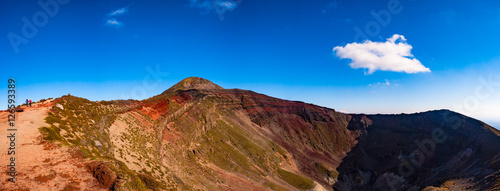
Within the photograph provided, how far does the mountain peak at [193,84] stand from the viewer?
6117 inches

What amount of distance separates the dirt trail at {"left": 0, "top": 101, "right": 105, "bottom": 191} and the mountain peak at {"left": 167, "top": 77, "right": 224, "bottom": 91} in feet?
422

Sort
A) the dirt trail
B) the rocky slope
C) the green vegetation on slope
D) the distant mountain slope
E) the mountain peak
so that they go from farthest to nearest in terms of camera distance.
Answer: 1. the mountain peak
2. the green vegetation on slope
3. the distant mountain slope
4. the rocky slope
5. the dirt trail

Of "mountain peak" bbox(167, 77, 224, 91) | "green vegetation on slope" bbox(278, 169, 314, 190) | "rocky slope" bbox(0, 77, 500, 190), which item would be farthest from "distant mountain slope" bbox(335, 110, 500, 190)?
"mountain peak" bbox(167, 77, 224, 91)

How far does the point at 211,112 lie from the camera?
98.9 metres

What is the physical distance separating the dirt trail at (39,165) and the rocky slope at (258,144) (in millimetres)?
661

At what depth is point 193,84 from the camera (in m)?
163

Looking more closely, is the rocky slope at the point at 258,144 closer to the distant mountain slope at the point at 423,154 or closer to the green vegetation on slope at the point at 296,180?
the green vegetation on slope at the point at 296,180

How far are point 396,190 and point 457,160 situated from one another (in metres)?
28.4

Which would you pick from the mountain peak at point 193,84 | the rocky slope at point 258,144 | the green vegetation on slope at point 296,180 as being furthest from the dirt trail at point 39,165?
the mountain peak at point 193,84

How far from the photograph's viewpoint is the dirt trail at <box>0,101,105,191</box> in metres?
19.6

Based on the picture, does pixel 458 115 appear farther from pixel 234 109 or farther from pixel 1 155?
pixel 1 155

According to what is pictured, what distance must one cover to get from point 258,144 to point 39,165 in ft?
278

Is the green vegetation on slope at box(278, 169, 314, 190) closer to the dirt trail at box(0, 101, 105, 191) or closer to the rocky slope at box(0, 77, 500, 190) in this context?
the rocky slope at box(0, 77, 500, 190)

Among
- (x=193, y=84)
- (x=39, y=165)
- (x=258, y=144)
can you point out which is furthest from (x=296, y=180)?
(x=193, y=84)
